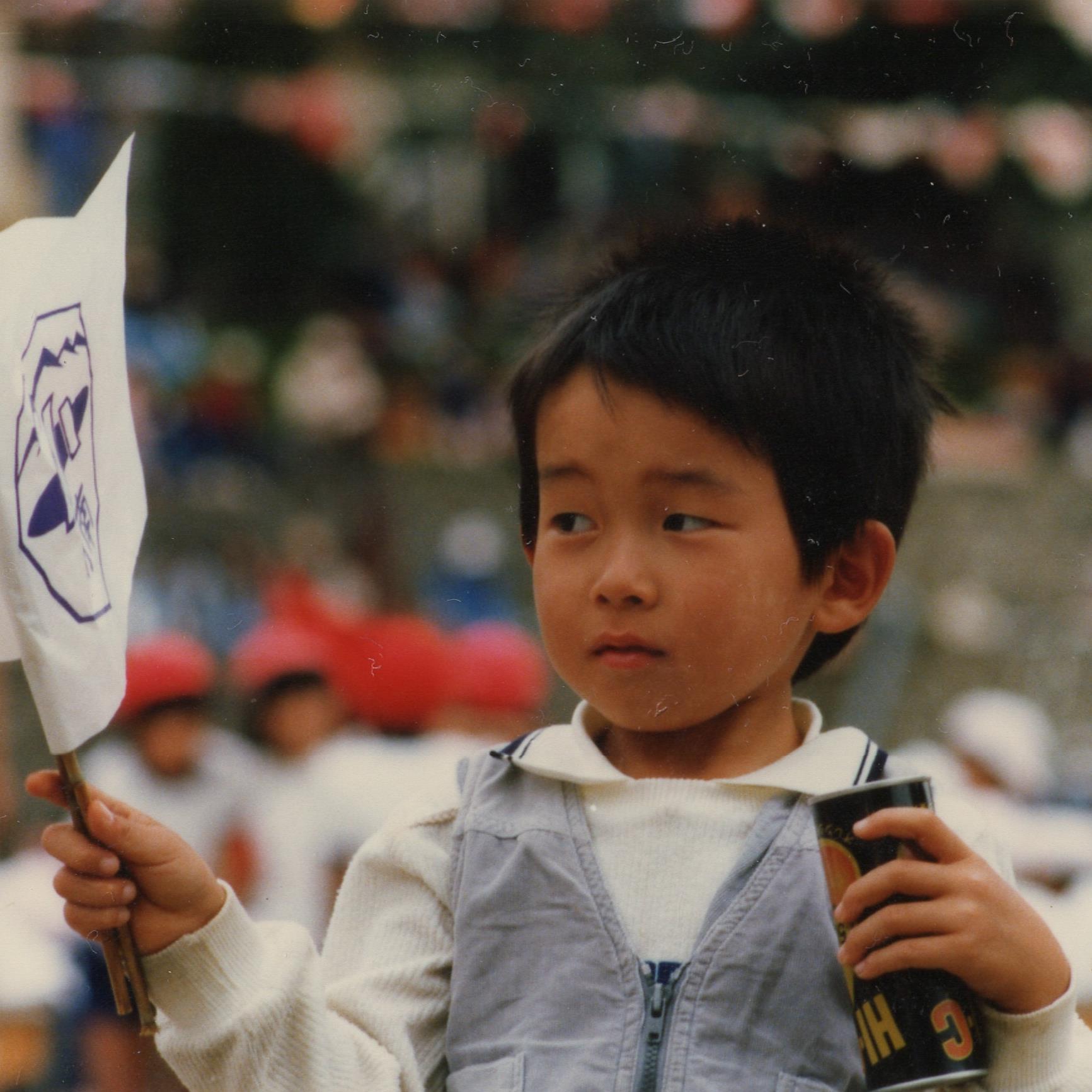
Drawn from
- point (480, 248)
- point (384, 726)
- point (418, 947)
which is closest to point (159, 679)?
point (384, 726)

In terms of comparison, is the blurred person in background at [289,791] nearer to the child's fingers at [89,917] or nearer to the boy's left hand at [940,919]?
the child's fingers at [89,917]

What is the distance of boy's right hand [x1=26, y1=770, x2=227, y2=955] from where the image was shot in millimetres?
1343

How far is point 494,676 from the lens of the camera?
496 centimetres

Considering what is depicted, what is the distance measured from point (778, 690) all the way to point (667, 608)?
0.21 meters

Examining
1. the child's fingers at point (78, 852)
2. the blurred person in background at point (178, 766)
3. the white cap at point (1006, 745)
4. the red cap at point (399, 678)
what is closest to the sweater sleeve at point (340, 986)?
the child's fingers at point (78, 852)

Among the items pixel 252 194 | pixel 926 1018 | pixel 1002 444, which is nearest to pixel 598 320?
pixel 926 1018

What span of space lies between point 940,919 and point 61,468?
2.59 ft

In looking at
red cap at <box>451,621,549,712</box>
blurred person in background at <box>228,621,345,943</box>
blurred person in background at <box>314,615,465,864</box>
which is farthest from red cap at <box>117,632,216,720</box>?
red cap at <box>451,621,549,712</box>

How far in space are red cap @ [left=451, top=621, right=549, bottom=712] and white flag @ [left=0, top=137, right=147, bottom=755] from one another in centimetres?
343

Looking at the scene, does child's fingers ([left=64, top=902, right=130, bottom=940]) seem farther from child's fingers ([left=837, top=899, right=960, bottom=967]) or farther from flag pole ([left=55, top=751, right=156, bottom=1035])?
child's fingers ([left=837, top=899, right=960, bottom=967])

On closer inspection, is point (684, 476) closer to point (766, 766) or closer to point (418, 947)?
point (766, 766)

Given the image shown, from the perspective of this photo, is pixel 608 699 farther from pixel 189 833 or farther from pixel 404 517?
pixel 404 517

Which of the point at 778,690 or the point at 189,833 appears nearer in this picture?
the point at 778,690

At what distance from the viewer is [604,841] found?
1570mm
